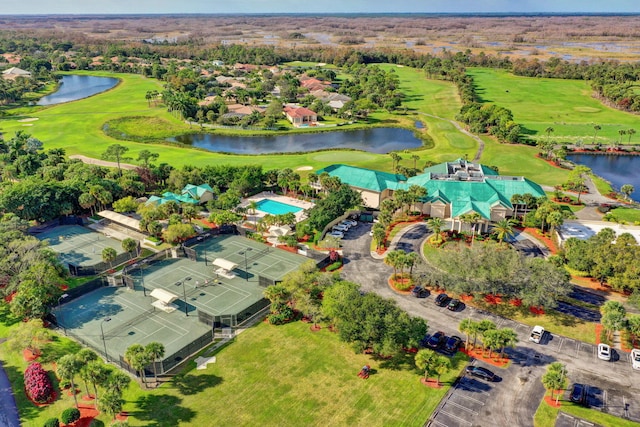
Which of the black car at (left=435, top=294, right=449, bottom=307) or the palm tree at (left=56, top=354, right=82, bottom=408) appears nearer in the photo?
the palm tree at (left=56, top=354, right=82, bottom=408)

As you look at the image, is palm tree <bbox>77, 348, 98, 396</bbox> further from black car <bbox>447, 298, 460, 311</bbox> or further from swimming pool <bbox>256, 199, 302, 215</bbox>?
swimming pool <bbox>256, 199, 302, 215</bbox>

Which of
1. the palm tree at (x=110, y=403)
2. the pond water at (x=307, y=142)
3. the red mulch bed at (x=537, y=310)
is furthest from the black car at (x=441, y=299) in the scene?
the pond water at (x=307, y=142)

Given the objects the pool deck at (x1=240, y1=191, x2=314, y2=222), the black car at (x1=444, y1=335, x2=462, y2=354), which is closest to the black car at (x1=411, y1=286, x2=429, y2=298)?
the black car at (x1=444, y1=335, x2=462, y2=354)

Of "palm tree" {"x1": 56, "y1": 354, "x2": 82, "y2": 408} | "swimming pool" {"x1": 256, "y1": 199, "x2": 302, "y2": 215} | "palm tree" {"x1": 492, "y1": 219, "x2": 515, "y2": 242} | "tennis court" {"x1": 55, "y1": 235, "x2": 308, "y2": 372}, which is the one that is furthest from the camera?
"swimming pool" {"x1": 256, "y1": 199, "x2": 302, "y2": 215}

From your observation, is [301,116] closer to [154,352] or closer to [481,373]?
[154,352]

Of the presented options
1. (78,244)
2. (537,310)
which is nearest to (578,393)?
(537,310)

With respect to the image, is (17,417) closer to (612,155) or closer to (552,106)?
(612,155)
